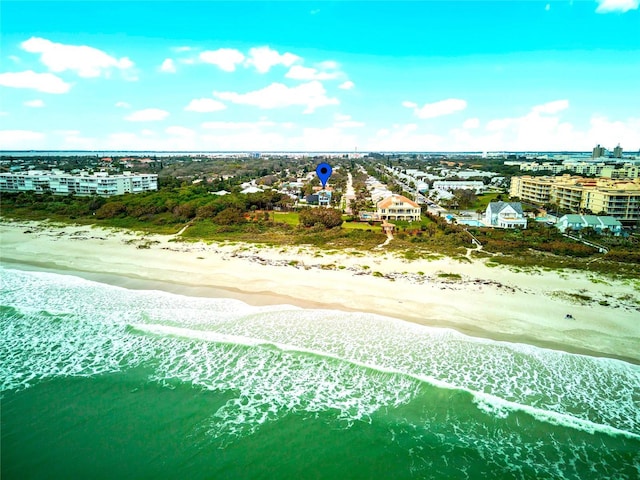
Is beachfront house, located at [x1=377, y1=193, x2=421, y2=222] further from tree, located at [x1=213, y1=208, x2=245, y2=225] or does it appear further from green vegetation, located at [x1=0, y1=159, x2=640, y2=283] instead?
tree, located at [x1=213, y1=208, x2=245, y2=225]

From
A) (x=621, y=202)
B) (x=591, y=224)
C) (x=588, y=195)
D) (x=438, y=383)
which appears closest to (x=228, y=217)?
(x=438, y=383)

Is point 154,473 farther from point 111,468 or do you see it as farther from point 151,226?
point 151,226

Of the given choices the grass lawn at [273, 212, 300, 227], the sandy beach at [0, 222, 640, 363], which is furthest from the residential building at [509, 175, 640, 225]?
the grass lawn at [273, 212, 300, 227]

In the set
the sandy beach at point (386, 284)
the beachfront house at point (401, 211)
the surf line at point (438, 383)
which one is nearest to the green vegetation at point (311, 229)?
the beachfront house at point (401, 211)

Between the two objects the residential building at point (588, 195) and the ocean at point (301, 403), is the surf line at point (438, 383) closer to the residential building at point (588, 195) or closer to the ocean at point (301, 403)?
the ocean at point (301, 403)

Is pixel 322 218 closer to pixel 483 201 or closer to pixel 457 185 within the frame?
pixel 483 201

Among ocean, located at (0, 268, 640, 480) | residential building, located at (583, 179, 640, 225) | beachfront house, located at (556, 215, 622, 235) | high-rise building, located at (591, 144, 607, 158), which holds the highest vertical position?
high-rise building, located at (591, 144, 607, 158)

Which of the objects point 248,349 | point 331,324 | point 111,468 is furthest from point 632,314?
point 111,468
